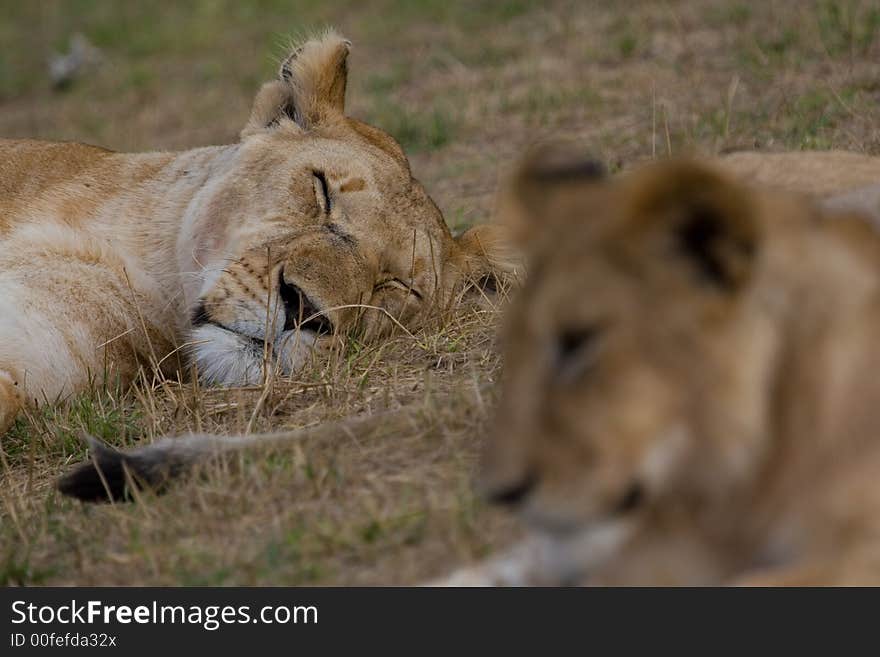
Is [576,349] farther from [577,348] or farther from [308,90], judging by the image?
[308,90]

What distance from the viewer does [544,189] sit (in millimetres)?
2178

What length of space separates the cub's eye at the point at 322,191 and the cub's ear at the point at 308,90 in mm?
401

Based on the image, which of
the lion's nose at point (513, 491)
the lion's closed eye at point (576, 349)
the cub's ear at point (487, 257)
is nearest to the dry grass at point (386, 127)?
the cub's ear at point (487, 257)

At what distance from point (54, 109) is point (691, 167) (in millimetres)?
9133

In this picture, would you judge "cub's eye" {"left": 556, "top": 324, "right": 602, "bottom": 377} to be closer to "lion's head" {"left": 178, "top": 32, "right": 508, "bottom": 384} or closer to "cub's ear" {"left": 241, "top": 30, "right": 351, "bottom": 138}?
"lion's head" {"left": 178, "top": 32, "right": 508, "bottom": 384}

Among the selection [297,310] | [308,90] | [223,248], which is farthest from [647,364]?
[308,90]

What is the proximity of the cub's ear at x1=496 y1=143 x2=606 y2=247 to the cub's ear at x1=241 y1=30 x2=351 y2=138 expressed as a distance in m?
2.64

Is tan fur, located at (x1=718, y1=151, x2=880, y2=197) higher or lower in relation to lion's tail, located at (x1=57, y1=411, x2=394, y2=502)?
higher

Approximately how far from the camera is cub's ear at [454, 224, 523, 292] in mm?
4668

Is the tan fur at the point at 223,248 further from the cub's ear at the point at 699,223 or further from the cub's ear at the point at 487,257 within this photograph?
the cub's ear at the point at 699,223

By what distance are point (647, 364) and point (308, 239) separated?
93.5 inches

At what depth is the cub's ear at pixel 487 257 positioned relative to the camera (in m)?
4.67

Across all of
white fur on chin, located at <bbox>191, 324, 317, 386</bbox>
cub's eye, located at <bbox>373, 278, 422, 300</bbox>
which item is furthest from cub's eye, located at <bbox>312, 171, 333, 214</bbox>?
white fur on chin, located at <bbox>191, 324, 317, 386</bbox>
